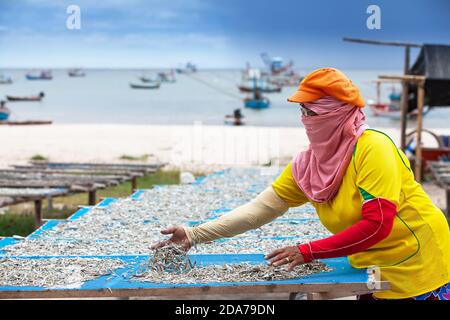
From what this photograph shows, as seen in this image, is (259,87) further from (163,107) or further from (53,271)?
(53,271)

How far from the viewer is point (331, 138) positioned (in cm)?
285

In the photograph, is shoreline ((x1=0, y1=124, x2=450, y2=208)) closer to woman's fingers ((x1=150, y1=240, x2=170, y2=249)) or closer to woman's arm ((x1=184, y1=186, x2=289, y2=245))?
woman's arm ((x1=184, y1=186, x2=289, y2=245))

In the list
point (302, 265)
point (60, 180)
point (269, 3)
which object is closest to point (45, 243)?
point (302, 265)

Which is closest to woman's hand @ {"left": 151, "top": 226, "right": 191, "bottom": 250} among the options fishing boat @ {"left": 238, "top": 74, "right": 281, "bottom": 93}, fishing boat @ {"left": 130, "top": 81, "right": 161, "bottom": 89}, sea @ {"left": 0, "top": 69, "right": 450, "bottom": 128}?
sea @ {"left": 0, "top": 69, "right": 450, "bottom": 128}

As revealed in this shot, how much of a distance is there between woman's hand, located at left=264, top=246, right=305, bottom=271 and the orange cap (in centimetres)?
59

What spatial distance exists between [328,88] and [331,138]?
20cm

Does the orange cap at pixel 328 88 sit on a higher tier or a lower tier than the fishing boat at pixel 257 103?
higher

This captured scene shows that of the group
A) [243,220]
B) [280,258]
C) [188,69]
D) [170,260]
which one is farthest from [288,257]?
[188,69]

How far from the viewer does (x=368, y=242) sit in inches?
109

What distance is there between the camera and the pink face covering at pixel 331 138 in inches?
111

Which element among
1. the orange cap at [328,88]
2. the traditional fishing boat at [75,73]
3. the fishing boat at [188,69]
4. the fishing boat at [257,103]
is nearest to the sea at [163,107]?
the fishing boat at [257,103]

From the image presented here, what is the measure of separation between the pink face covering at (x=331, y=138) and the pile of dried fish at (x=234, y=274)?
0.36 m

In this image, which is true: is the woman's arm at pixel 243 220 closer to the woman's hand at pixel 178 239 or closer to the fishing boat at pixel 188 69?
the woman's hand at pixel 178 239

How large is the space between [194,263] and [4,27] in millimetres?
125450
